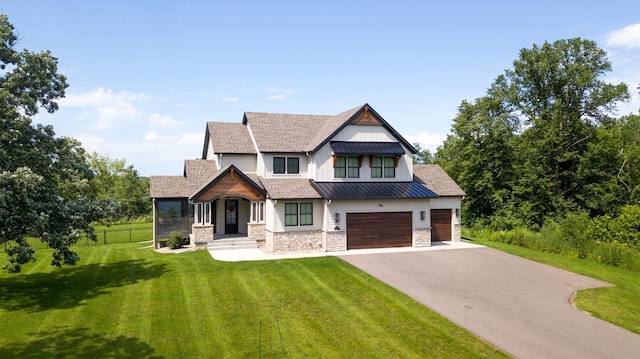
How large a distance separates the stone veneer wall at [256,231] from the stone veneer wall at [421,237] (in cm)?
962

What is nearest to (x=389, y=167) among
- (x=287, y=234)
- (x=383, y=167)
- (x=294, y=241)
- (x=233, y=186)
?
(x=383, y=167)

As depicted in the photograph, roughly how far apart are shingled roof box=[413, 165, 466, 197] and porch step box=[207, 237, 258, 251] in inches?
503

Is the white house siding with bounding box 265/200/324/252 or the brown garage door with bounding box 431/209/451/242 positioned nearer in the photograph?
the white house siding with bounding box 265/200/324/252

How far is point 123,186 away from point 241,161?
37.7m

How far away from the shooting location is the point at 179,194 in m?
26.5

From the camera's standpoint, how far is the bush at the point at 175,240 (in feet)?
81.7

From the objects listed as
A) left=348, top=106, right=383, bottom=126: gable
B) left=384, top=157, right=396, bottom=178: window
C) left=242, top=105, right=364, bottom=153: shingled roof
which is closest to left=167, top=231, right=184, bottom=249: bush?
left=242, top=105, right=364, bottom=153: shingled roof

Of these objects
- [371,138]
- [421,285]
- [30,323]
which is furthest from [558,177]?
[30,323]

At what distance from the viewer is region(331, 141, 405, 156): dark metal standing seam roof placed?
25414 millimetres

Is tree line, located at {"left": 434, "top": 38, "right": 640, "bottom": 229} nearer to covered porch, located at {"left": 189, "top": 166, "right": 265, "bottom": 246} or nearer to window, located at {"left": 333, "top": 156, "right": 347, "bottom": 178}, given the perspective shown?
window, located at {"left": 333, "top": 156, "right": 347, "bottom": 178}

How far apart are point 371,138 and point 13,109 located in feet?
62.0

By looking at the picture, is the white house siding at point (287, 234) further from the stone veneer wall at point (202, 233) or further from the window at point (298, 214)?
the stone veneer wall at point (202, 233)

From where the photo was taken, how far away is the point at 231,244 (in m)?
24.7

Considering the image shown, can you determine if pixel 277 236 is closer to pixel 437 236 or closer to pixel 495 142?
pixel 437 236
